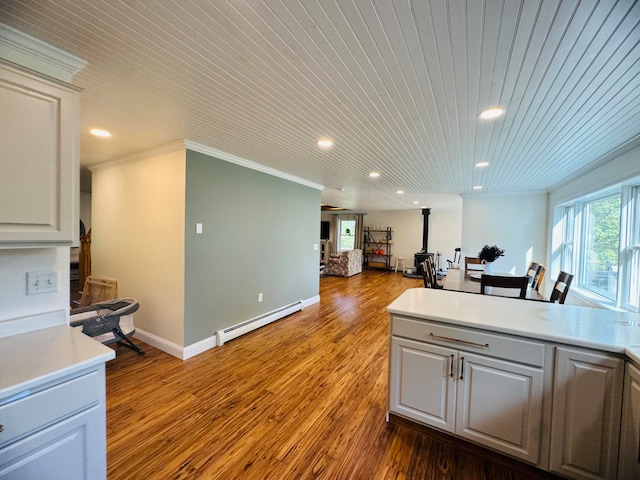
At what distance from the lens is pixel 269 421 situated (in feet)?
6.32

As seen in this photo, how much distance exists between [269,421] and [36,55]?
8.58 feet

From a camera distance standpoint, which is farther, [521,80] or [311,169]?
[311,169]

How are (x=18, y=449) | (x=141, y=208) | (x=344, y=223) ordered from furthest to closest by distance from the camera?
(x=344, y=223)
(x=141, y=208)
(x=18, y=449)

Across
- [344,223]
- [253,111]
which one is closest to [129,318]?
[253,111]

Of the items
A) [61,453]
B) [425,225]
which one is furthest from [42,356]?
[425,225]

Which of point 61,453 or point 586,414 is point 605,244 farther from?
point 61,453

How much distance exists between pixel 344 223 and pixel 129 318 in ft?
29.5

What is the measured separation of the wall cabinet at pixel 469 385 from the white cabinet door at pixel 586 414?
0.09 meters

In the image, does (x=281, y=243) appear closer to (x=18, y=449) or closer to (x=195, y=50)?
(x=195, y=50)

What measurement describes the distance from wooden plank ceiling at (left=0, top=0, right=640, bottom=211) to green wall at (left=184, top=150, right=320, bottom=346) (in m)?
0.58

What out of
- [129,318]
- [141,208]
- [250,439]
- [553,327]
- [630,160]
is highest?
[630,160]

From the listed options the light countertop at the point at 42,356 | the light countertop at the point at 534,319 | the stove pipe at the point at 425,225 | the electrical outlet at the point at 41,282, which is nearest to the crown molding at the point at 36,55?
the electrical outlet at the point at 41,282

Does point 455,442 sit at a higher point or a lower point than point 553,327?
lower

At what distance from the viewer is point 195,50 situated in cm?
134
